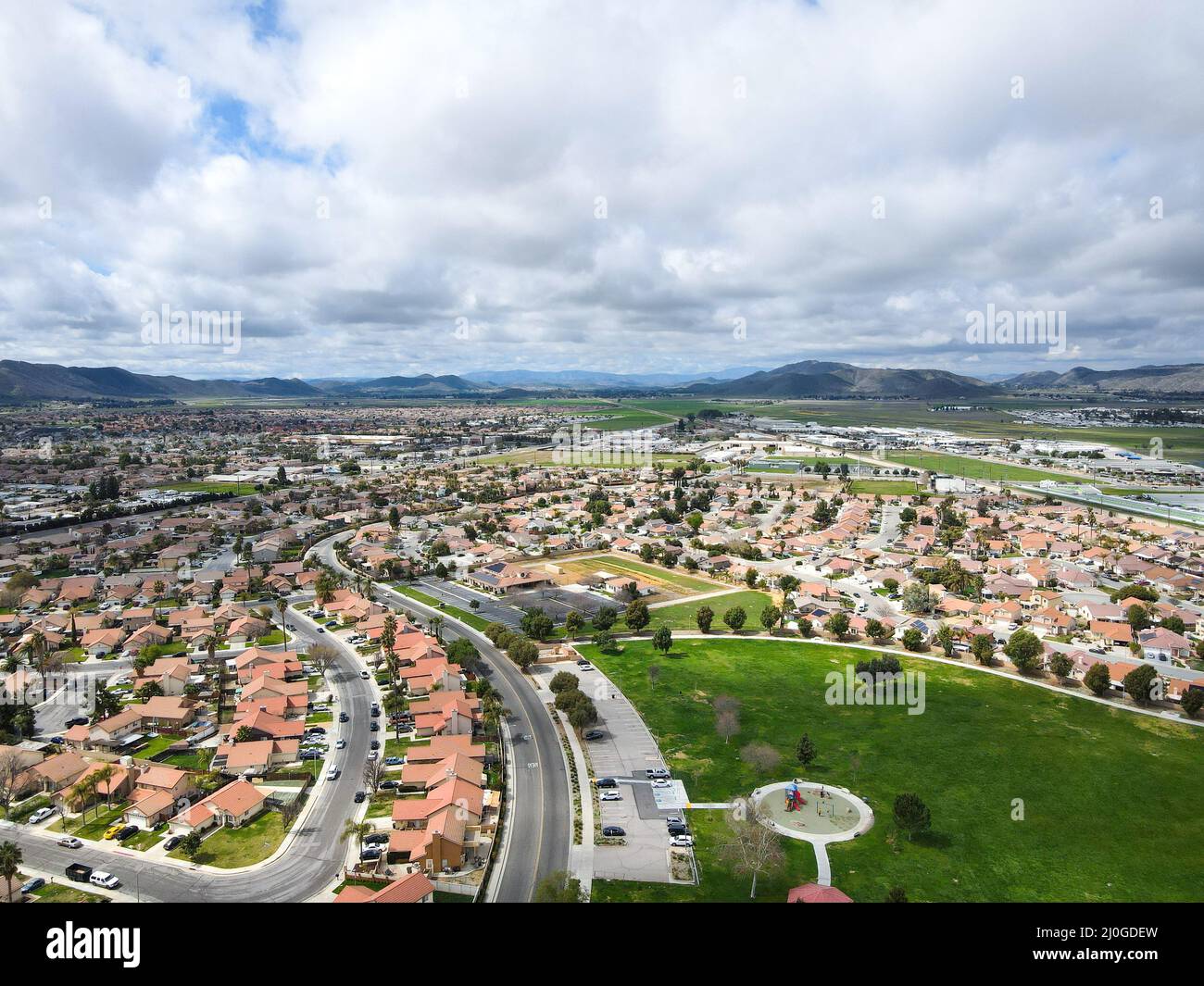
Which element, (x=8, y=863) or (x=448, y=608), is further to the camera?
(x=448, y=608)

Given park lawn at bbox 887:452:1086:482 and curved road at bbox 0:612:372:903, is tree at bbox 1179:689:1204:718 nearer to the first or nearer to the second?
curved road at bbox 0:612:372:903

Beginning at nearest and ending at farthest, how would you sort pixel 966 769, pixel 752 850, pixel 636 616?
1. pixel 752 850
2. pixel 966 769
3. pixel 636 616

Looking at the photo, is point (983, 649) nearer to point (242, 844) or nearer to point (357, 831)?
point (357, 831)

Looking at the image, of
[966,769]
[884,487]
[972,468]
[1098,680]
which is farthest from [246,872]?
[972,468]

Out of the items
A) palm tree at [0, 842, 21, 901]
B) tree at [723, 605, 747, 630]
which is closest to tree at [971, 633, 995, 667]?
tree at [723, 605, 747, 630]

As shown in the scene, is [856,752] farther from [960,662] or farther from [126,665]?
[126,665]

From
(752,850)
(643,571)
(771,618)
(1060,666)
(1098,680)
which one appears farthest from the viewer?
(643,571)

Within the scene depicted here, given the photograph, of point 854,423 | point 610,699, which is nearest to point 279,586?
point 610,699
